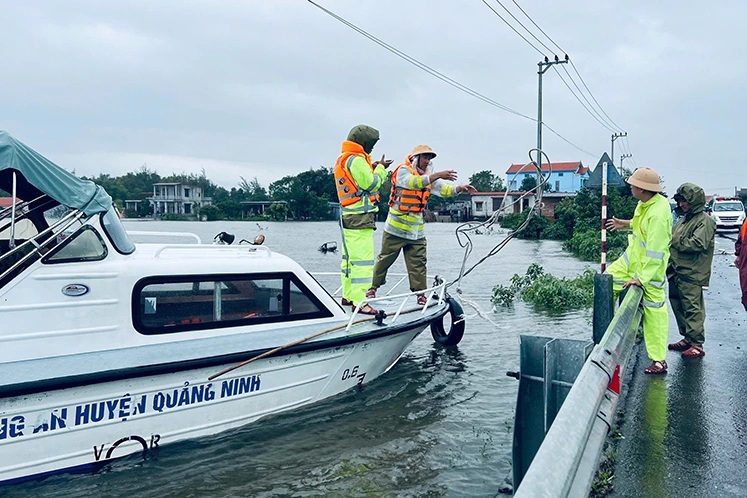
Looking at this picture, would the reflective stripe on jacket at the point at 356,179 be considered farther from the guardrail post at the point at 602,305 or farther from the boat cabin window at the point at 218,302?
the guardrail post at the point at 602,305

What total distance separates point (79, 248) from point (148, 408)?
1.56 m

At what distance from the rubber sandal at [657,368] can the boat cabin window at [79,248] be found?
535 cm

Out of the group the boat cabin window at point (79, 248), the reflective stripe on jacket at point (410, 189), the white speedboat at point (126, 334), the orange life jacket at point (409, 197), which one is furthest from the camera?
the orange life jacket at point (409, 197)

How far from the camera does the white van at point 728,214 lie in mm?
32844

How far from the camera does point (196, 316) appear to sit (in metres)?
6.46

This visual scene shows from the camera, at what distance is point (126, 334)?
19.2 ft

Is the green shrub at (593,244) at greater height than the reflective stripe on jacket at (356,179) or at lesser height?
lesser

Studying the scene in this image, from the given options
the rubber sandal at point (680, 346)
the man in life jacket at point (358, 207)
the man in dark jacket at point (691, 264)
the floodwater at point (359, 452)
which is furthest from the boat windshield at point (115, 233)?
the rubber sandal at point (680, 346)

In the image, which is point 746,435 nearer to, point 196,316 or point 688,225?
point 688,225

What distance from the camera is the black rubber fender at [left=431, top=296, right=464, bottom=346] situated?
32.3 feet

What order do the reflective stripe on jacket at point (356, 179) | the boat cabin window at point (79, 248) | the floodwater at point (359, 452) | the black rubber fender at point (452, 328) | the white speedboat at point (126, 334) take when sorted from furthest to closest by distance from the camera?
the black rubber fender at point (452, 328) < the reflective stripe on jacket at point (356, 179) < the boat cabin window at point (79, 248) < the floodwater at point (359, 452) < the white speedboat at point (126, 334)

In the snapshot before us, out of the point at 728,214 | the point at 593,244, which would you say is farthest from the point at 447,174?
the point at 728,214

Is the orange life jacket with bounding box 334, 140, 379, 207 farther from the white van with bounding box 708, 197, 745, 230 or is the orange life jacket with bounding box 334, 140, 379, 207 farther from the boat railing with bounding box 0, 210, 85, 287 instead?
the white van with bounding box 708, 197, 745, 230

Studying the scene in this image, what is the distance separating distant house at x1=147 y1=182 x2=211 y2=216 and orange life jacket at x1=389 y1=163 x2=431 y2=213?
94638 millimetres
